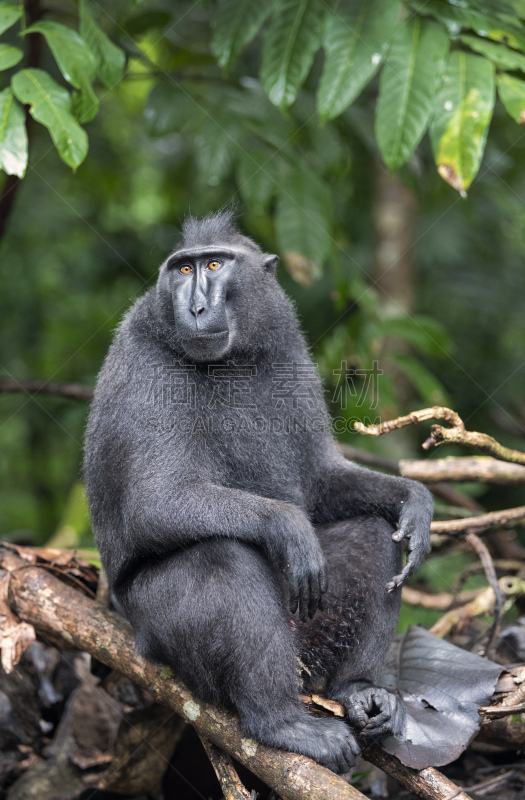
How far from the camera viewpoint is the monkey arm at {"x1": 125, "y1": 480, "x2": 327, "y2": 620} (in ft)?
9.67

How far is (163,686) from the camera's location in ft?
9.90

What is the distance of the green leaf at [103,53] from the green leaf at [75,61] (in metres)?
0.15

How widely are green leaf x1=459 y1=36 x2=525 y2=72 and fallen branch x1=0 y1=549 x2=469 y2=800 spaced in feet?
10.3

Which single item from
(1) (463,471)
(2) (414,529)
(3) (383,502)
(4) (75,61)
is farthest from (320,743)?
(4) (75,61)

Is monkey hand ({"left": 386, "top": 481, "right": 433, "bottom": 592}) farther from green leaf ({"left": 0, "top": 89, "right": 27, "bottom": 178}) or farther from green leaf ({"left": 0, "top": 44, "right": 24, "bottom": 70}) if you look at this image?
green leaf ({"left": 0, "top": 44, "right": 24, "bottom": 70})

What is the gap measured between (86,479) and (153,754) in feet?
4.67

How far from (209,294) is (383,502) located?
132 centimetres

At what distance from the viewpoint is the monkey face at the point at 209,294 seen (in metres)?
3.32

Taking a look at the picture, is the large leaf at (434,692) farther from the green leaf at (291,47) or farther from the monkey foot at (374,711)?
the green leaf at (291,47)

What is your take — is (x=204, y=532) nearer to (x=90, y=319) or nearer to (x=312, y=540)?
(x=312, y=540)

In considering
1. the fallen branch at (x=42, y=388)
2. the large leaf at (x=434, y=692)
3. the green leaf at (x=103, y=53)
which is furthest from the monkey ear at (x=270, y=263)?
the large leaf at (x=434, y=692)

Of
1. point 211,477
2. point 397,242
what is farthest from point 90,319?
point 211,477

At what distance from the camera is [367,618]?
321 cm

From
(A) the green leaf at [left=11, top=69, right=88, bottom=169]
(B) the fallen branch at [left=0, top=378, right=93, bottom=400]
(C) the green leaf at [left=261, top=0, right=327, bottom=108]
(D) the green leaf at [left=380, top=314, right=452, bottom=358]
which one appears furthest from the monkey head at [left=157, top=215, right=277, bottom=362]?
(D) the green leaf at [left=380, top=314, right=452, bottom=358]
